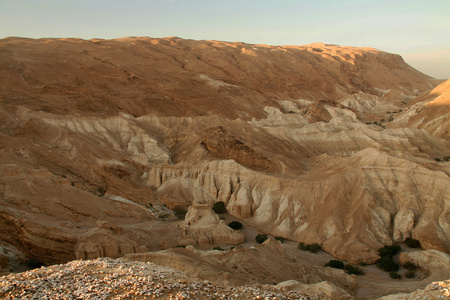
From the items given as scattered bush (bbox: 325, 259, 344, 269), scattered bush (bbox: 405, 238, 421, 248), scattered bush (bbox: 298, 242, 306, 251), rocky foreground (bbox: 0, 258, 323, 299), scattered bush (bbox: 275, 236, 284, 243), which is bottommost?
scattered bush (bbox: 275, 236, 284, 243)

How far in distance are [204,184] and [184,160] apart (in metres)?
7.44

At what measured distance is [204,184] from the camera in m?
32.7

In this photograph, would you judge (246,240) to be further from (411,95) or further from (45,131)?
(411,95)

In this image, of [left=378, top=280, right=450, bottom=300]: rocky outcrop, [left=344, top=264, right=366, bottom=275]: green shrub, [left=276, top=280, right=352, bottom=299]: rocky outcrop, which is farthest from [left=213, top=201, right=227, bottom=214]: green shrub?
[left=378, top=280, right=450, bottom=300]: rocky outcrop

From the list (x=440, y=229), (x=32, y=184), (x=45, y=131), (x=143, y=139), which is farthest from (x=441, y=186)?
(x=45, y=131)

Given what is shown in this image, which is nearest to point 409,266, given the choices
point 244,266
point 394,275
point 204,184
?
point 394,275

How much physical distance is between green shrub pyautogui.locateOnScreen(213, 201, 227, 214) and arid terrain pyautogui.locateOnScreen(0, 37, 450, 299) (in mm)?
614

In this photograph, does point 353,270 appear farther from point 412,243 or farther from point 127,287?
point 127,287

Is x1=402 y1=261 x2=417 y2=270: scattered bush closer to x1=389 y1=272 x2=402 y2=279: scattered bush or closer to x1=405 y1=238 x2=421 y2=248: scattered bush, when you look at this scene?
x1=389 y1=272 x2=402 y2=279: scattered bush

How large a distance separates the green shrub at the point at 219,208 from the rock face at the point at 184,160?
0.56m

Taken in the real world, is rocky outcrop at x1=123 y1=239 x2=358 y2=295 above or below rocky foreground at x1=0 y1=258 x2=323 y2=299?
below

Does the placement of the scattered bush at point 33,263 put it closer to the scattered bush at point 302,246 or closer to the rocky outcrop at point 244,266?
the rocky outcrop at point 244,266

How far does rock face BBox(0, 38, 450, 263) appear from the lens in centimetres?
2325

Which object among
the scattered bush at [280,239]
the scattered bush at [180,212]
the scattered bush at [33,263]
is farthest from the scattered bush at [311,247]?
the scattered bush at [33,263]
